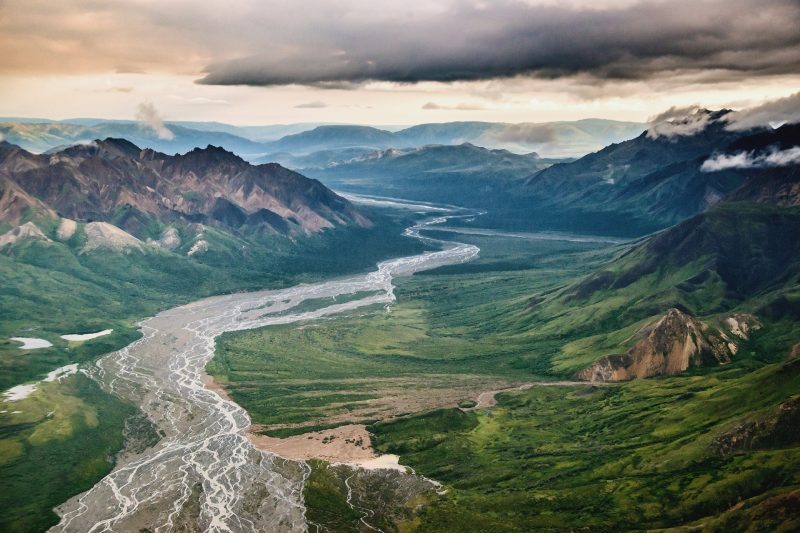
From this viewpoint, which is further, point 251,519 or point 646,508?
point 251,519

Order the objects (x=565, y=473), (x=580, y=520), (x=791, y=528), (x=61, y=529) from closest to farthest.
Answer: (x=791, y=528) < (x=580, y=520) < (x=61, y=529) < (x=565, y=473)

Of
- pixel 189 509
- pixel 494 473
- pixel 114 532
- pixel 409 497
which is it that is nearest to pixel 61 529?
pixel 114 532

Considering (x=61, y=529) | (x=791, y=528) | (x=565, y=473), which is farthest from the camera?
(x=565, y=473)

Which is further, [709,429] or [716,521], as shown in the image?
[709,429]

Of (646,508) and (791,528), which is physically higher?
(791,528)

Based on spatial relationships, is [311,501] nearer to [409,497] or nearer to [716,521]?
[409,497]

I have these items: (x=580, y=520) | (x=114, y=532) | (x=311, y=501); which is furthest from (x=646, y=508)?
(x=114, y=532)

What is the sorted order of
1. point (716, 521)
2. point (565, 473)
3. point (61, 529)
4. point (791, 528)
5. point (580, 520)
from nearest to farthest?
point (791, 528) → point (716, 521) → point (580, 520) → point (61, 529) → point (565, 473)

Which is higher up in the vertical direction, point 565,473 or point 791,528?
point 791,528

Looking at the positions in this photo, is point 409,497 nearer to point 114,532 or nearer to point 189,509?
point 189,509
